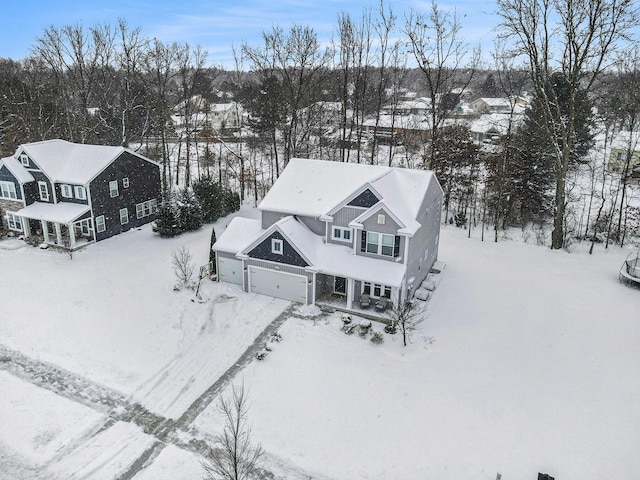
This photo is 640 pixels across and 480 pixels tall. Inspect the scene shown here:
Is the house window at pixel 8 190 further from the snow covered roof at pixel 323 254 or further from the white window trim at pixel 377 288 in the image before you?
the white window trim at pixel 377 288

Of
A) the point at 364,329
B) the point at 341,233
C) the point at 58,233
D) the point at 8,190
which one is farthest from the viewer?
the point at 8,190

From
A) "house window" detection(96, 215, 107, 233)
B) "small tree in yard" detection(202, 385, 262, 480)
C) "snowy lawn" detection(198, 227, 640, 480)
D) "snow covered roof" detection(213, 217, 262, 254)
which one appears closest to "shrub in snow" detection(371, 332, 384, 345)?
"snowy lawn" detection(198, 227, 640, 480)

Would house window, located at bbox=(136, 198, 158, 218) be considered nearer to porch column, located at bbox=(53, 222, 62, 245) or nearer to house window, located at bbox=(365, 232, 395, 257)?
porch column, located at bbox=(53, 222, 62, 245)

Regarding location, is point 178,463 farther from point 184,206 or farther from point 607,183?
point 607,183

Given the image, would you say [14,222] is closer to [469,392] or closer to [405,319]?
[405,319]

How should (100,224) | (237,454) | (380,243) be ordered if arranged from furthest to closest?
(100,224), (380,243), (237,454)

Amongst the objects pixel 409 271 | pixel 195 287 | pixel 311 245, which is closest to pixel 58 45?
pixel 195 287

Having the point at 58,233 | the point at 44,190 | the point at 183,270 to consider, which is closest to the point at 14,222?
the point at 44,190
